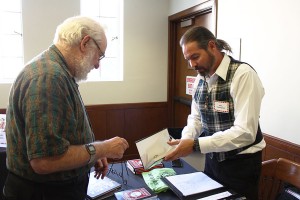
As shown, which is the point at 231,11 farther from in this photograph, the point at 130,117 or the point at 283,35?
the point at 130,117

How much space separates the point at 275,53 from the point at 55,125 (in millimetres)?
1765

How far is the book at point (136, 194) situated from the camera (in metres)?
1.17

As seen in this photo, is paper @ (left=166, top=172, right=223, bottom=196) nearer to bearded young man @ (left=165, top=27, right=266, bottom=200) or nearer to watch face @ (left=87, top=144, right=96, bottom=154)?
bearded young man @ (left=165, top=27, right=266, bottom=200)

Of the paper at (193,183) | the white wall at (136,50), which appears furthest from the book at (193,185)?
the white wall at (136,50)

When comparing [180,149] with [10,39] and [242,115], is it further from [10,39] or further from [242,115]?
[10,39]

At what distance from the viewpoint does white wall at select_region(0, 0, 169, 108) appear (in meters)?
3.30

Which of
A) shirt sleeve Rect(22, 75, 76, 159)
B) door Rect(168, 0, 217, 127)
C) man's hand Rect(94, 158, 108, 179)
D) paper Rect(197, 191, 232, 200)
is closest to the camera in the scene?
shirt sleeve Rect(22, 75, 76, 159)

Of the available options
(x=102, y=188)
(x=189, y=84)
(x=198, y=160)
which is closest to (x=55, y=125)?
(x=102, y=188)

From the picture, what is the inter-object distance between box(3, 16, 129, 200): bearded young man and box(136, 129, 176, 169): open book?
117 millimetres

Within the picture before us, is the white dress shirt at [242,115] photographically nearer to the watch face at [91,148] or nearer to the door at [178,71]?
the watch face at [91,148]

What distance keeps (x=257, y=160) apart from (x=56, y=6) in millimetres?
2902

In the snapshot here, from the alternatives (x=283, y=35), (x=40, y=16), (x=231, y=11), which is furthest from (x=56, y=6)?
(x=283, y=35)

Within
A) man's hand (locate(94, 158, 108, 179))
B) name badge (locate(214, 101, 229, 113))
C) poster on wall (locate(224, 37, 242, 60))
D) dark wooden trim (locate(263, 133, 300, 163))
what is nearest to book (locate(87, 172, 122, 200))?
man's hand (locate(94, 158, 108, 179))

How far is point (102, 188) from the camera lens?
1.26 meters
